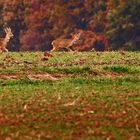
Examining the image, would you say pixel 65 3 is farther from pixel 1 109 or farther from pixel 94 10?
pixel 1 109

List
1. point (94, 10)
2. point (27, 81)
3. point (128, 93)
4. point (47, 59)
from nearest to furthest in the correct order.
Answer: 1. point (128, 93)
2. point (27, 81)
3. point (47, 59)
4. point (94, 10)

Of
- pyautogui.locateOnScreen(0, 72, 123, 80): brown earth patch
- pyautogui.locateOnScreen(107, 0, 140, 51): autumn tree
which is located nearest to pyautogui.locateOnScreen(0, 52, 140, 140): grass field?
pyautogui.locateOnScreen(0, 72, 123, 80): brown earth patch

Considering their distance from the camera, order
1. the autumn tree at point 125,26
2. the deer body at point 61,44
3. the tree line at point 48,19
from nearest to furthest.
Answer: the deer body at point 61,44 < the autumn tree at point 125,26 < the tree line at point 48,19

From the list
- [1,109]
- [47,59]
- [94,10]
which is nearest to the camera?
[1,109]

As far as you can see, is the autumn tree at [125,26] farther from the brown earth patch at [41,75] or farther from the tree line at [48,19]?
the brown earth patch at [41,75]

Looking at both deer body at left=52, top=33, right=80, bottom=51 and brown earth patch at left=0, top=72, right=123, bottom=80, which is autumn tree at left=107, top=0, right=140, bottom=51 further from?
brown earth patch at left=0, top=72, right=123, bottom=80

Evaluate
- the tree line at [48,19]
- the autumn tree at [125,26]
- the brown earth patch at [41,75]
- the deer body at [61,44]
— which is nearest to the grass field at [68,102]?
the brown earth patch at [41,75]

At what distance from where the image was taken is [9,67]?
25.1 m

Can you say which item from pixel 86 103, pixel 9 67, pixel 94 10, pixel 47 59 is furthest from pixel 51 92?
pixel 94 10

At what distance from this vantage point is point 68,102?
16188 mm

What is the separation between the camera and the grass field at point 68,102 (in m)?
12.6

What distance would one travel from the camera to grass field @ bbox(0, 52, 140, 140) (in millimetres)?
12602

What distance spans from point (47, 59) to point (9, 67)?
4976 millimetres

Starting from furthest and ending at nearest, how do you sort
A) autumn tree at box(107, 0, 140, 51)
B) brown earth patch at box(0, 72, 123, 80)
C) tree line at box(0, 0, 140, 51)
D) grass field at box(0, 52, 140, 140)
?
tree line at box(0, 0, 140, 51), autumn tree at box(107, 0, 140, 51), brown earth patch at box(0, 72, 123, 80), grass field at box(0, 52, 140, 140)
